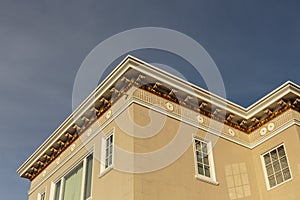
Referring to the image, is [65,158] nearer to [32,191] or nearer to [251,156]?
[32,191]

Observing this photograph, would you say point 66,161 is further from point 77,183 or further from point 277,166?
point 277,166

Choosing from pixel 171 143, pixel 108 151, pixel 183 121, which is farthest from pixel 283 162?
pixel 108 151

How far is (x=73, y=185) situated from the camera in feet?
43.5

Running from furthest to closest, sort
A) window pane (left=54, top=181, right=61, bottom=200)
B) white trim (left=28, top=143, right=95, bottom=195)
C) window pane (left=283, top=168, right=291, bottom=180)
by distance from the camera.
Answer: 1. window pane (left=54, top=181, right=61, bottom=200)
2. white trim (left=28, top=143, right=95, bottom=195)
3. window pane (left=283, top=168, right=291, bottom=180)

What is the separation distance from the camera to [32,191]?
16.1 metres

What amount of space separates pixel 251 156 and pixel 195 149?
2.53 metres

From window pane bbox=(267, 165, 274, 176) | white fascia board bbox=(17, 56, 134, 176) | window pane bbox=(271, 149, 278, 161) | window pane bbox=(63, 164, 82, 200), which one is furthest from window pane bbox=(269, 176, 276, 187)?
window pane bbox=(63, 164, 82, 200)

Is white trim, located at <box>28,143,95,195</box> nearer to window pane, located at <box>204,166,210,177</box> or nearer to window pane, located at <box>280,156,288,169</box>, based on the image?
window pane, located at <box>204,166,210,177</box>

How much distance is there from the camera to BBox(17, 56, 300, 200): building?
431 inches

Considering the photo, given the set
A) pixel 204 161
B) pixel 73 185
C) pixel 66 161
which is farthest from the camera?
pixel 66 161

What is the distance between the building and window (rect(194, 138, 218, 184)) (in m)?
0.03

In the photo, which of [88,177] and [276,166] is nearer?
[88,177]

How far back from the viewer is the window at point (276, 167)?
12.5 metres

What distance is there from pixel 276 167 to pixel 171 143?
3581 mm
